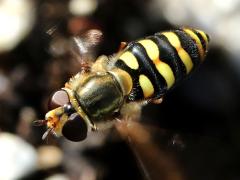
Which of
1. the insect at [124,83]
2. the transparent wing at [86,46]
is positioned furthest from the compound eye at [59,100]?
the transparent wing at [86,46]

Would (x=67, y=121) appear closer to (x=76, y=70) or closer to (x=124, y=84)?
(x=124, y=84)

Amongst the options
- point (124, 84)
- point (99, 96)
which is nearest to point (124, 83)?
point (124, 84)

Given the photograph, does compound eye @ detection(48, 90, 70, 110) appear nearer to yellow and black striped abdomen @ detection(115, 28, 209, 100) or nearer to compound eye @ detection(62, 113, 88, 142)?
compound eye @ detection(62, 113, 88, 142)

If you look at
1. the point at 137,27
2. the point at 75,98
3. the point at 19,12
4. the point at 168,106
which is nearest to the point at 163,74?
the point at 75,98

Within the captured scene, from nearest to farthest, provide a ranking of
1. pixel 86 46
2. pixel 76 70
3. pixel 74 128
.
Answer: pixel 74 128 → pixel 86 46 → pixel 76 70

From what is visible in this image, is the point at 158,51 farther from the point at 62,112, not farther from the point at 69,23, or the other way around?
the point at 69,23

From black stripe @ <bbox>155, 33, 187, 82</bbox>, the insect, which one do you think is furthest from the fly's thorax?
black stripe @ <bbox>155, 33, 187, 82</bbox>
